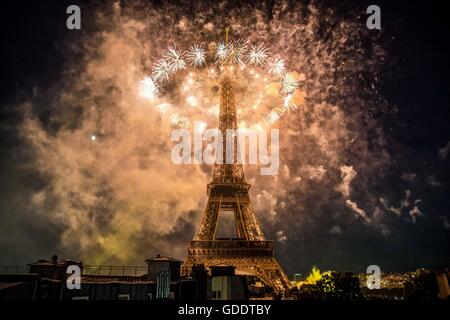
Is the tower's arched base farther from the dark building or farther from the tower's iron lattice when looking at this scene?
the dark building

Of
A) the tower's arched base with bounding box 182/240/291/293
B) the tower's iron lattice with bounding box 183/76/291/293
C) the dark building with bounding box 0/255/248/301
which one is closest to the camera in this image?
the dark building with bounding box 0/255/248/301

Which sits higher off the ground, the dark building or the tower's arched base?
the tower's arched base

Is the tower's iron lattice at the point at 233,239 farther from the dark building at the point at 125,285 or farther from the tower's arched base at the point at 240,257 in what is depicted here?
the dark building at the point at 125,285

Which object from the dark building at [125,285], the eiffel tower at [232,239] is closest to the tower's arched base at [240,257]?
the eiffel tower at [232,239]

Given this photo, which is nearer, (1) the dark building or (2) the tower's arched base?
(1) the dark building

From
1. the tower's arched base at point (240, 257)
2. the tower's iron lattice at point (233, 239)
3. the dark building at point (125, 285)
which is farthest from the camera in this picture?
the tower's iron lattice at point (233, 239)

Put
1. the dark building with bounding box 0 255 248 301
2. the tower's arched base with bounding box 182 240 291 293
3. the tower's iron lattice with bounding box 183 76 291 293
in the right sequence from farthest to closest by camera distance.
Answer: the tower's iron lattice with bounding box 183 76 291 293 → the tower's arched base with bounding box 182 240 291 293 → the dark building with bounding box 0 255 248 301

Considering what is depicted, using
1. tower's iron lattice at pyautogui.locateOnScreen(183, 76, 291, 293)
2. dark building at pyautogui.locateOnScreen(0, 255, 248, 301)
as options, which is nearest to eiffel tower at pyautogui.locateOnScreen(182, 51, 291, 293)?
tower's iron lattice at pyautogui.locateOnScreen(183, 76, 291, 293)

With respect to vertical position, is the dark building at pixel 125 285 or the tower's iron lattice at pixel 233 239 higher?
the tower's iron lattice at pixel 233 239
